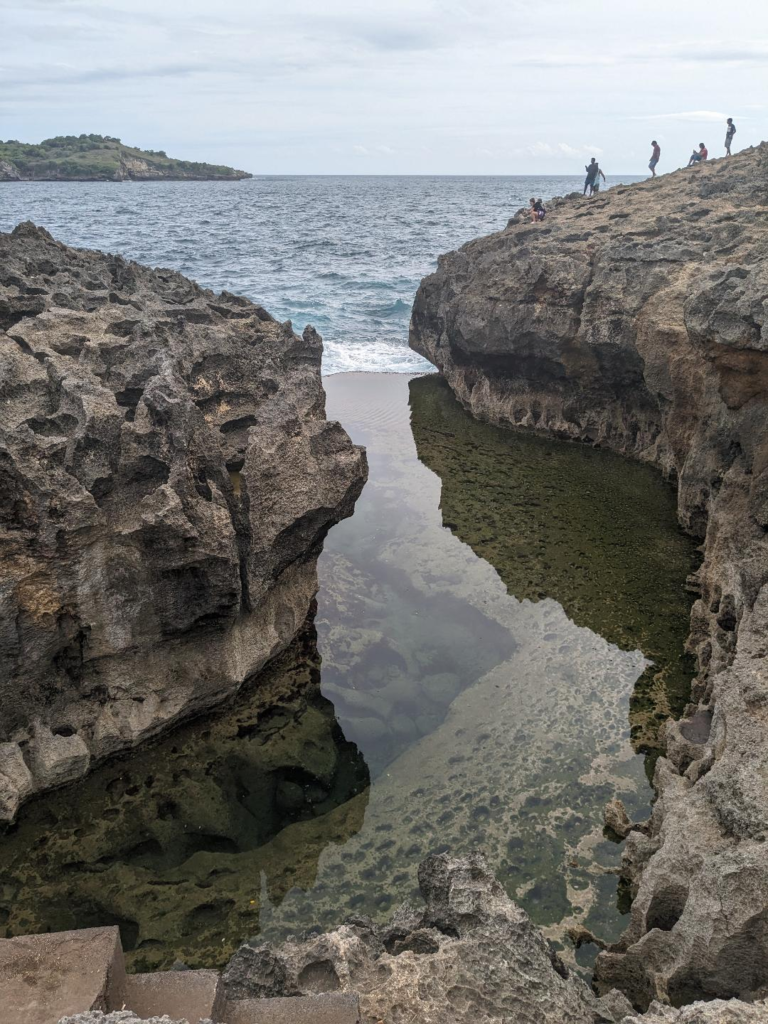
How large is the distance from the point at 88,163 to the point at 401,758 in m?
148

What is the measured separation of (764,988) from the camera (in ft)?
13.8

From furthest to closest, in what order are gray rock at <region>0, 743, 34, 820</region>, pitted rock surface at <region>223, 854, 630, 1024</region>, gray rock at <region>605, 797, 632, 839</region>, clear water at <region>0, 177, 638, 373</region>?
clear water at <region>0, 177, 638, 373</region>, gray rock at <region>605, 797, 632, 839</region>, gray rock at <region>0, 743, 34, 820</region>, pitted rock surface at <region>223, 854, 630, 1024</region>

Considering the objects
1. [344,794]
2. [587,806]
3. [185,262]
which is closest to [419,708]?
[344,794]

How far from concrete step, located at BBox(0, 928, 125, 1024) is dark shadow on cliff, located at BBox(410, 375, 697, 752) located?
5.75 metres

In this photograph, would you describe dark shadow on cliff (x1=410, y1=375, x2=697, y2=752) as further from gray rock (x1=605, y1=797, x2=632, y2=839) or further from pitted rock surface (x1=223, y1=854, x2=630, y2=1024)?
pitted rock surface (x1=223, y1=854, x2=630, y2=1024)

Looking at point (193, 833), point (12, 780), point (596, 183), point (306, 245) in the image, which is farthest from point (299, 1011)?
point (306, 245)

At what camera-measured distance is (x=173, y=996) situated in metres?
3.94

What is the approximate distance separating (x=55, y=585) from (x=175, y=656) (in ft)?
5.02

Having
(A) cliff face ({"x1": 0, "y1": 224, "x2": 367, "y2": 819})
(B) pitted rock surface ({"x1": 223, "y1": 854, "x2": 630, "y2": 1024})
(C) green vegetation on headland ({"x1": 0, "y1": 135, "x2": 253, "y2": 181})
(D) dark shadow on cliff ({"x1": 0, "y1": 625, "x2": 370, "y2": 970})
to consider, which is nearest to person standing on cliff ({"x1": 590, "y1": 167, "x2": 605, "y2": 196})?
(A) cliff face ({"x1": 0, "y1": 224, "x2": 367, "y2": 819})

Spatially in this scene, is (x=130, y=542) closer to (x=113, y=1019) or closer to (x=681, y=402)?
(x=113, y=1019)

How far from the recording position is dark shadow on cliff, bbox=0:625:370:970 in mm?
6238

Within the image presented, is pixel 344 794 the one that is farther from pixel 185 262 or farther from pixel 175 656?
pixel 185 262

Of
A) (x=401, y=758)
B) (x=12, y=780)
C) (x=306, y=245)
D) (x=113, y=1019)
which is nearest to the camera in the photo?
(x=113, y=1019)

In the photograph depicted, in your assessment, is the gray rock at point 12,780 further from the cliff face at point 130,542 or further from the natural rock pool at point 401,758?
the natural rock pool at point 401,758
